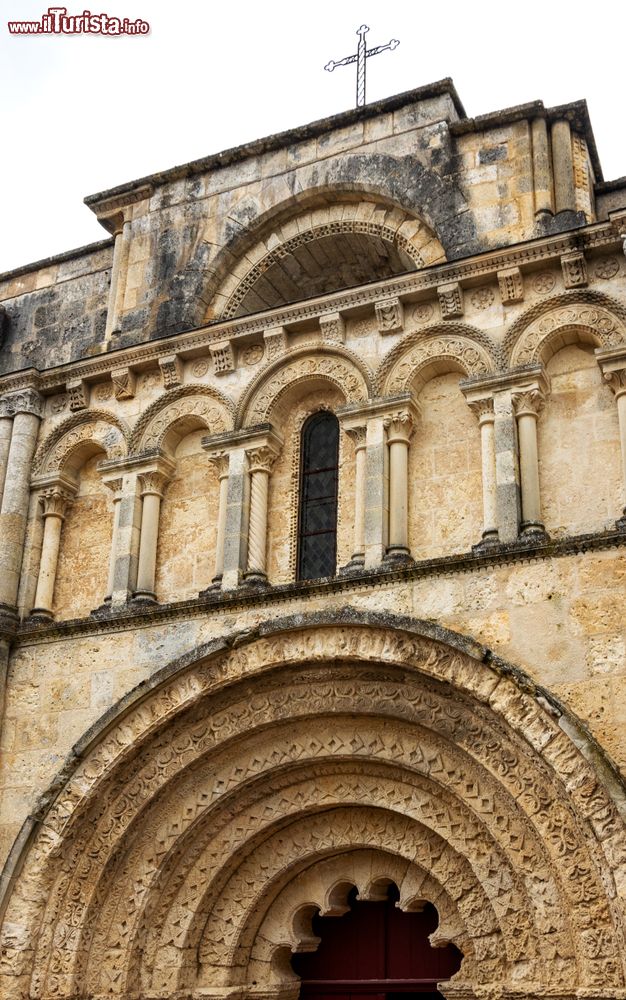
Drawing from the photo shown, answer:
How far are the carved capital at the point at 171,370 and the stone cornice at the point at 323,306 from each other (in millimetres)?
71

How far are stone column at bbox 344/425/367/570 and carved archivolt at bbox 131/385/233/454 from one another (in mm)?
1303

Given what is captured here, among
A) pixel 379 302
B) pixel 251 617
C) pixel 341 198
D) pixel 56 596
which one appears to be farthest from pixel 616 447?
pixel 56 596

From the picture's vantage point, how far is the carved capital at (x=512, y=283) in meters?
10.1

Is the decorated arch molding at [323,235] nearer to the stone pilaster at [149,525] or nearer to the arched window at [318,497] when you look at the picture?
the arched window at [318,497]

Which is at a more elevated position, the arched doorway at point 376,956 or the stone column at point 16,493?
the stone column at point 16,493

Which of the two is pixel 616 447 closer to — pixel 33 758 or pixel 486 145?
pixel 486 145

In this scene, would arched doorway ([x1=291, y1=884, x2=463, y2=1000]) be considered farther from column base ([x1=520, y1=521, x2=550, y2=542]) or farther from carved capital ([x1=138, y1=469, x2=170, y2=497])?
carved capital ([x1=138, y1=469, x2=170, y2=497])

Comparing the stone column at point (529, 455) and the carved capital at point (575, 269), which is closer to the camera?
the stone column at point (529, 455)

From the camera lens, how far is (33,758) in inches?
407

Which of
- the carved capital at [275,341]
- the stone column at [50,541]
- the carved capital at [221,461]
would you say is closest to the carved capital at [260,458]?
the carved capital at [221,461]

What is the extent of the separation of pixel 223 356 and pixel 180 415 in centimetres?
67

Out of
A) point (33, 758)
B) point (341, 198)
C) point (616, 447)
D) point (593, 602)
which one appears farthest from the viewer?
point (341, 198)

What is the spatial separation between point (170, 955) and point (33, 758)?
6.45 feet

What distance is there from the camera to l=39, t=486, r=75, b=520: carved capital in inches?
455
